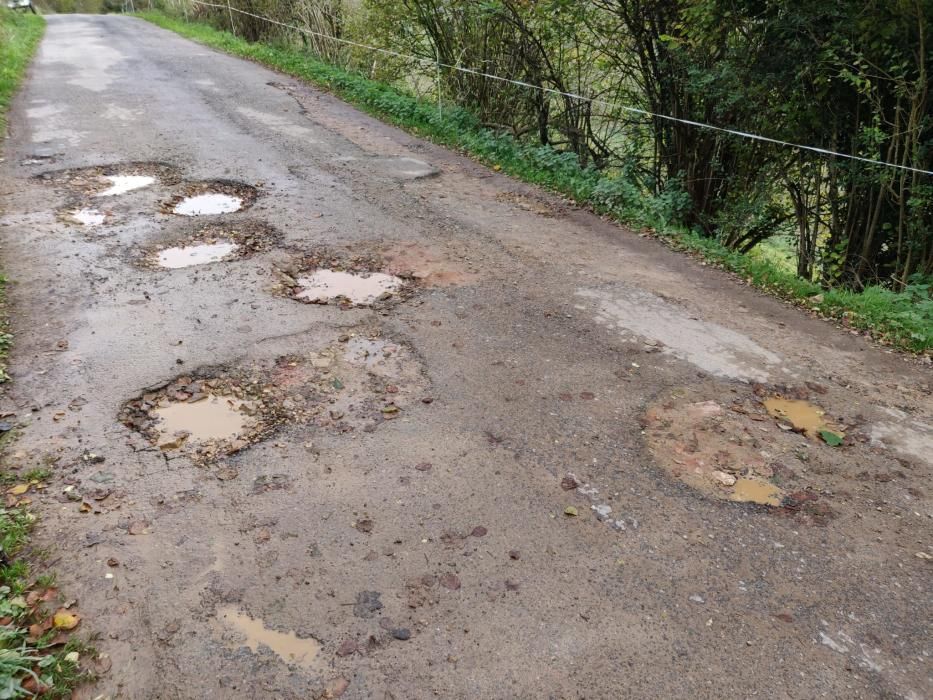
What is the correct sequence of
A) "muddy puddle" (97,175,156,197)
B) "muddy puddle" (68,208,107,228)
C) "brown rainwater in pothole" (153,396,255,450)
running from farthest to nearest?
"muddy puddle" (97,175,156,197) → "muddy puddle" (68,208,107,228) → "brown rainwater in pothole" (153,396,255,450)

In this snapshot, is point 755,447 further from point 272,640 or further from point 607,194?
point 607,194

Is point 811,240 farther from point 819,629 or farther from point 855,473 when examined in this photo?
point 819,629

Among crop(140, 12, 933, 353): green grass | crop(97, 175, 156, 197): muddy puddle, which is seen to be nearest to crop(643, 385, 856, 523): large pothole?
crop(140, 12, 933, 353): green grass

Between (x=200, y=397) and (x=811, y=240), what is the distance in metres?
7.03

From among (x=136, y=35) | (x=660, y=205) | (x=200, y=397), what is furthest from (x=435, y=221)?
(x=136, y=35)

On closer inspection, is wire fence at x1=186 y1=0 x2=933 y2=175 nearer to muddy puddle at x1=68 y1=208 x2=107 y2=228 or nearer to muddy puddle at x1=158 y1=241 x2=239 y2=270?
muddy puddle at x1=158 y1=241 x2=239 y2=270

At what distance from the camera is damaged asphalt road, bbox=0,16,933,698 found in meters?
2.67

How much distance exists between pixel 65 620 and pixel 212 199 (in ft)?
18.2

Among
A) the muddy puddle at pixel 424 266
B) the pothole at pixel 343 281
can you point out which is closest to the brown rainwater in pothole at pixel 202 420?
the pothole at pixel 343 281

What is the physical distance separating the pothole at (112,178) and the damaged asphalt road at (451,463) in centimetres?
67

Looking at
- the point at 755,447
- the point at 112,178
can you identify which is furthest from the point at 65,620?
the point at 112,178

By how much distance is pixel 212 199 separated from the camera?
730cm

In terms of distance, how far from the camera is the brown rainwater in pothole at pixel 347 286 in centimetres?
537

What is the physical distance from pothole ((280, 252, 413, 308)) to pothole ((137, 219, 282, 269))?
623mm
